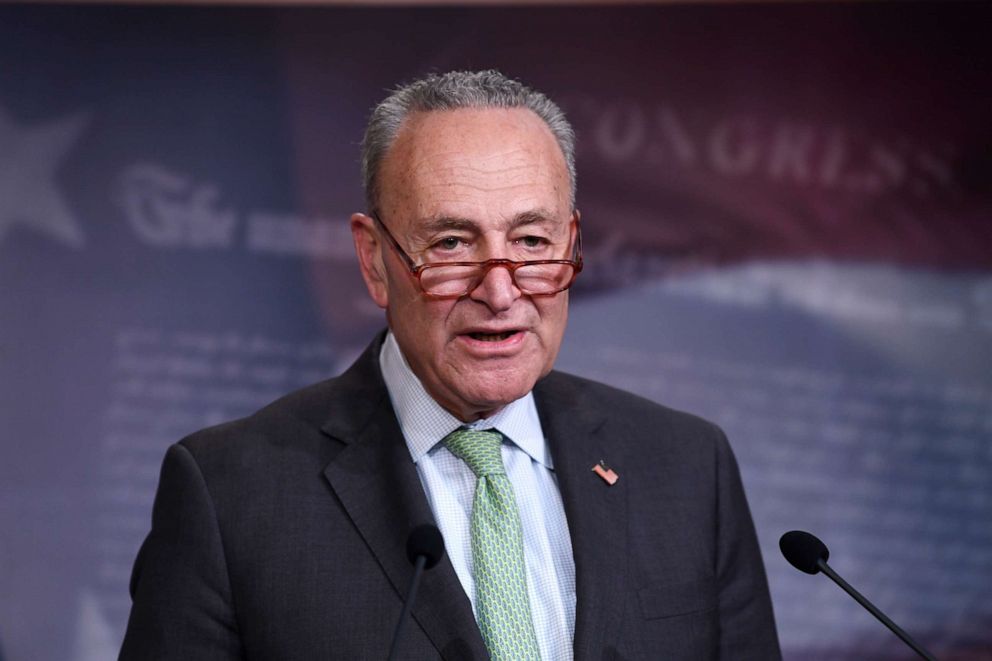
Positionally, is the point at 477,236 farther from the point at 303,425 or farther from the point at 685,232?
the point at 685,232

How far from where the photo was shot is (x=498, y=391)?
1860 mm

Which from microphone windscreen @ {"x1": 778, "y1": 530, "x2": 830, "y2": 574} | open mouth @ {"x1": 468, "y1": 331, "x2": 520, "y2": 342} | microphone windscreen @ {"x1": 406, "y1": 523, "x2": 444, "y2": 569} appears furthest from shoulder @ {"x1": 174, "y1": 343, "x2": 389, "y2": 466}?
microphone windscreen @ {"x1": 778, "y1": 530, "x2": 830, "y2": 574}

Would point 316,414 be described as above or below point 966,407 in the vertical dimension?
above

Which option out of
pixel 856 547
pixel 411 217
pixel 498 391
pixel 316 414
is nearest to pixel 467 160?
pixel 411 217

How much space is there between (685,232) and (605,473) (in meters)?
1.48

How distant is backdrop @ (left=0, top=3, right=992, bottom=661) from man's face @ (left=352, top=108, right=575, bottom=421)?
4.75ft

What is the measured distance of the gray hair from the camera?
1.94 metres

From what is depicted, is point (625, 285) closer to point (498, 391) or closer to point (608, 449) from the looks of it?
point (608, 449)

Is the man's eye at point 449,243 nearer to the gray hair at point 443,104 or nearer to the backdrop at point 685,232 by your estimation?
the gray hair at point 443,104

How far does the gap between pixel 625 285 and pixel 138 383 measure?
4.34 feet

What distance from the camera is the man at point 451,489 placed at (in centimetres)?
180

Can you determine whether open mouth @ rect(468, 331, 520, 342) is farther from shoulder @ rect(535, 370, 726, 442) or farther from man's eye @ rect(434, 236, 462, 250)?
shoulder @ rect(535, 370, 726, 442)

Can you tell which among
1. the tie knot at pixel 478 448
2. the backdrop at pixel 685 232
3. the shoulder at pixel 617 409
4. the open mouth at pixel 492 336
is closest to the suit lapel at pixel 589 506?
the shoulder at pixel 617 409

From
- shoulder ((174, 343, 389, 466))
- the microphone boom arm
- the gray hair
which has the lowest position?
the microphone boom arm
